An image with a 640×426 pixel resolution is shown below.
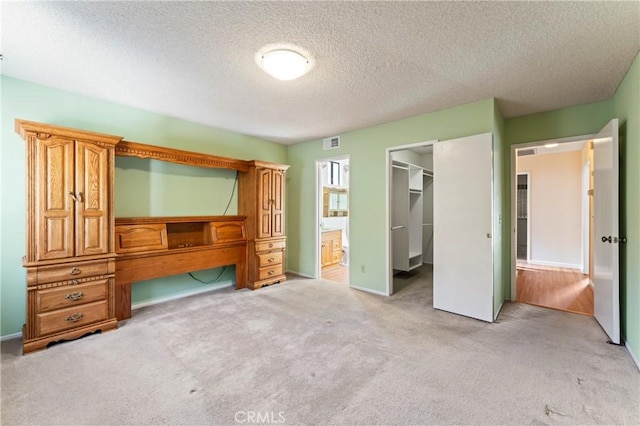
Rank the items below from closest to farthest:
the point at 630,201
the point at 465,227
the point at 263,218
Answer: the point at 630,201
the point at 465,227
the point at 263,218

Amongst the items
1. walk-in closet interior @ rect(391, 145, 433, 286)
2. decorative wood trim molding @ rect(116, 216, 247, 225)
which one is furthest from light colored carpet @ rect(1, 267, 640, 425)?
walk-in closet interior @ rect(391, 145, 433, 286)

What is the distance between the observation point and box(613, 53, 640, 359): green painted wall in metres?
2.21

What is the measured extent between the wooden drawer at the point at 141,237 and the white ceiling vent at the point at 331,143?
277 cm

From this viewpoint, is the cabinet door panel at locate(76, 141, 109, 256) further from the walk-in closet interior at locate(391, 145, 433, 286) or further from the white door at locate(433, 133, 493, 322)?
the walk-in closet interior at locate(391, 145, 433, 286)

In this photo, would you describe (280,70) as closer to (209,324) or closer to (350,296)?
(209,324)

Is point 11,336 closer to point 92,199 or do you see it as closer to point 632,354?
point 92,199

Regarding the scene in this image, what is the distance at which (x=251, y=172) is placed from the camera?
4293 millimetres

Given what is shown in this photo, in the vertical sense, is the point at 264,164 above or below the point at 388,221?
above

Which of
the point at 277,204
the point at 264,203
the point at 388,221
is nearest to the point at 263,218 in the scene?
the point at 264,203

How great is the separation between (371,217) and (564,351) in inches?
98.0

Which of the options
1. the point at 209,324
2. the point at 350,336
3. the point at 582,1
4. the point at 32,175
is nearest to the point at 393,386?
the point at 350,336

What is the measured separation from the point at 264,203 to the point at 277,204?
27 cm

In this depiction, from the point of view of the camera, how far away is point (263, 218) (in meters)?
4.33

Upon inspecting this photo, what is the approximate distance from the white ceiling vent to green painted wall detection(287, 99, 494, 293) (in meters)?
0.08
